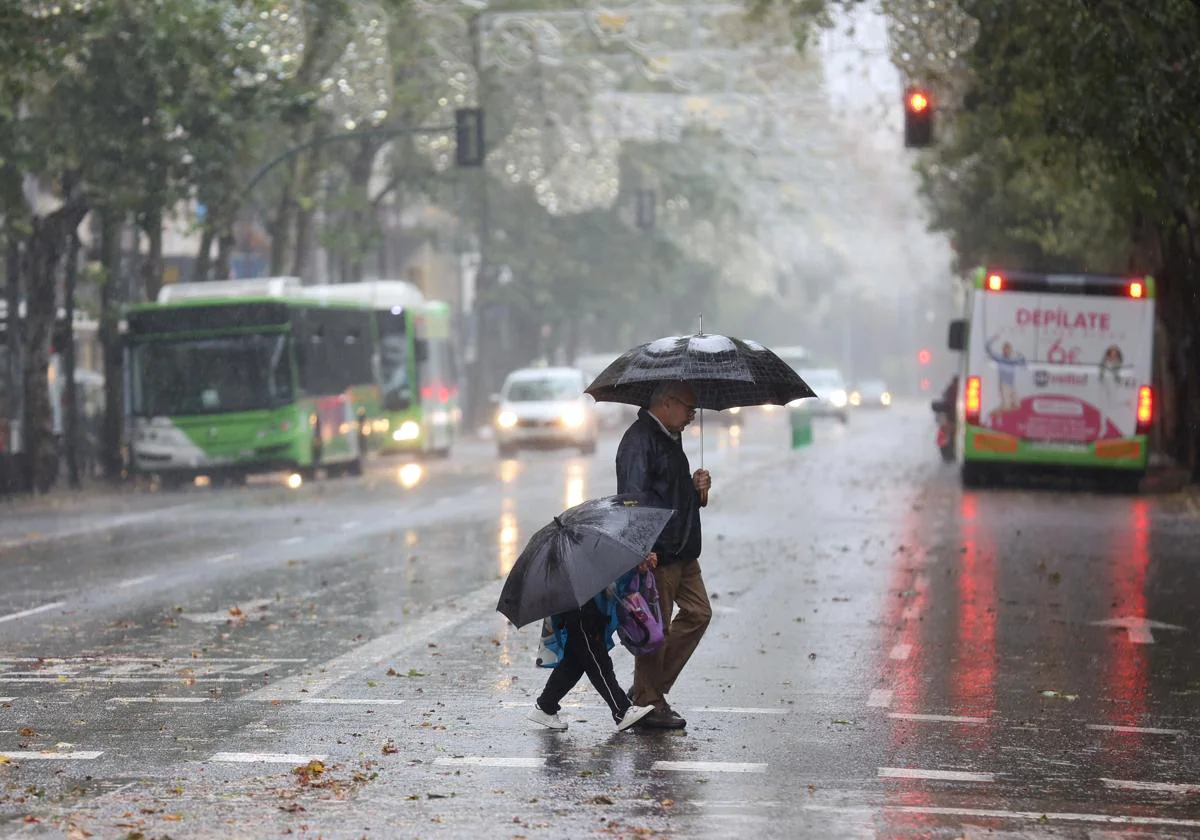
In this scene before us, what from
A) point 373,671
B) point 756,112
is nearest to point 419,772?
point 373,671

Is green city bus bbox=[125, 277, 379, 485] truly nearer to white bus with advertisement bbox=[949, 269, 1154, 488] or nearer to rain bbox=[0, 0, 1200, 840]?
rain bbox=[0, 0, 1200, 840]

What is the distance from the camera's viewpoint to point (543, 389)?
48.2 metres

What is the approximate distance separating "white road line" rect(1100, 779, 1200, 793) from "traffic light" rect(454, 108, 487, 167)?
31539 millimetres

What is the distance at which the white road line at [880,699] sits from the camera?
11.5 metres

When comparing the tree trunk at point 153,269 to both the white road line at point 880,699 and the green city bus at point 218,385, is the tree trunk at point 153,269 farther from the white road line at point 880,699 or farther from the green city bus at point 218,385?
the white road line at point 880,699

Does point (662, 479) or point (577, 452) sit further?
point (577, 452)

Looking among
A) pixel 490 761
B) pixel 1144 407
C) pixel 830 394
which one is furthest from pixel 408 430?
pixel 490 761

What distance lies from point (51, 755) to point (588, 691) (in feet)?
10.4

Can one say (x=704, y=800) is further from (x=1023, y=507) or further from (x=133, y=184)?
(x=133, y=184)

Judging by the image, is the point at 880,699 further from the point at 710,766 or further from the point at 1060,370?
the point at 1060,370

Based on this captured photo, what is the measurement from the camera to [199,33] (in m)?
34.3

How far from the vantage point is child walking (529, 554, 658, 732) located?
1020cm

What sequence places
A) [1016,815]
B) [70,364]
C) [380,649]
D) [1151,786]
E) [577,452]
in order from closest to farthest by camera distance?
[1016,815]
[1151,786]
[380,649]
[70,364]
[577,452]

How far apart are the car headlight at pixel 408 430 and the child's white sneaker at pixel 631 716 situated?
115 ft
